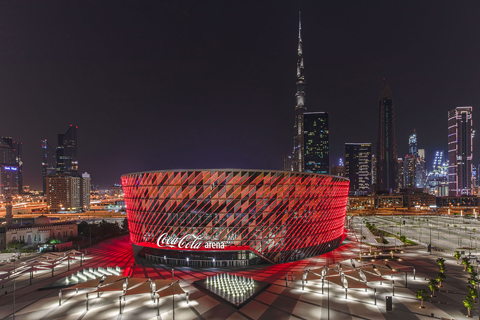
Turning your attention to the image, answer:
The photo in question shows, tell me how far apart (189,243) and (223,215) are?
843 cm

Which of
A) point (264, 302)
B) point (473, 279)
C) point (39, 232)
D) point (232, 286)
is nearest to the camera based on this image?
point (264, 302)

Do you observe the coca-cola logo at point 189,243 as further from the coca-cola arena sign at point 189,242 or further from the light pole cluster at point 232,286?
the light pole cluster at point 232,286

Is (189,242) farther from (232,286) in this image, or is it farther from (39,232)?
(39,232)

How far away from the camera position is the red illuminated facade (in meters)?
50.4

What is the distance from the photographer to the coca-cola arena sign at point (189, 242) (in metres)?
50.2

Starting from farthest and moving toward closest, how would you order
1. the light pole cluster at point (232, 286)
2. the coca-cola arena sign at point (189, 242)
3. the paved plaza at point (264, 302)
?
1. the coca-cola arena sign at point (189, 242)
2. the light pole cluster at point (232, 286)
3. the paved plaza at point (264, 302)

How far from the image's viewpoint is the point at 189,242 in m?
50.9

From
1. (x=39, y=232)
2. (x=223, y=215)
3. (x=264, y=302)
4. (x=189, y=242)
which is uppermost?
(x=223, y=215)

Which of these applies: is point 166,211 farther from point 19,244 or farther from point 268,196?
point 19,244

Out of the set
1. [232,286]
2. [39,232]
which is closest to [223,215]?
[232,286]

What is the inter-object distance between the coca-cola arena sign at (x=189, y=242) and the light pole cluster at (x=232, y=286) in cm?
799

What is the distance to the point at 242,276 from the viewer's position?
42312mm

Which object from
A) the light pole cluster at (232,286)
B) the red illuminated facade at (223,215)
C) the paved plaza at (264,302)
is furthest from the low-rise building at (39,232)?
the light pole cluster at (232,286)

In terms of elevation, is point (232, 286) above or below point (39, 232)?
above
